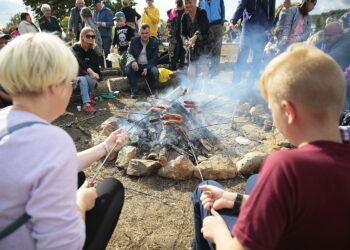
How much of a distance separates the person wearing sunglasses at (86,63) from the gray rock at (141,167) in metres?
2.83

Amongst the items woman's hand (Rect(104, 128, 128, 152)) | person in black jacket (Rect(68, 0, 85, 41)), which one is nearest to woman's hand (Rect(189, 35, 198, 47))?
person in black jacket (Rect(68, 0, 85, 41))

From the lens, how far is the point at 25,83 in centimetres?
A: 112

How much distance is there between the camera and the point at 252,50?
253 inches

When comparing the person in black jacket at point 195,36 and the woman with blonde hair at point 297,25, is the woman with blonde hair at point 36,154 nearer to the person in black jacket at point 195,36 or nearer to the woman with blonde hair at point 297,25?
the person in black jacket at point 195,36

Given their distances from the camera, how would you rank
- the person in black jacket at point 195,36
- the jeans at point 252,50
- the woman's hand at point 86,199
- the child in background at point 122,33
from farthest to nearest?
1. the child in background at point 122,33
2. the jeans at point 252,50
3. the person in black jacket at point 195,36
4. the woman's hand at point 86,199

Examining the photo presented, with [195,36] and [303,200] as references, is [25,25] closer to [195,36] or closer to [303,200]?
[195,36]

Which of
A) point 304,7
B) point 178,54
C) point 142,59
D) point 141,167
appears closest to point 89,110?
point 142,59

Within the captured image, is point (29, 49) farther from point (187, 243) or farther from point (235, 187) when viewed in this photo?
point (235, 187)

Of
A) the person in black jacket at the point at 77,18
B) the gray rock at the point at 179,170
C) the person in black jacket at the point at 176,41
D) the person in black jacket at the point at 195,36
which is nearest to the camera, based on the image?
the gray rock at the point at 179,170

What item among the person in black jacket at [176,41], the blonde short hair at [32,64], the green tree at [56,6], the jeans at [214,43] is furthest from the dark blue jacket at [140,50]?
the green tree at [56,6]

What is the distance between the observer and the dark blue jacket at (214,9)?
262 inches

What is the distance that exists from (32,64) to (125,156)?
247cm

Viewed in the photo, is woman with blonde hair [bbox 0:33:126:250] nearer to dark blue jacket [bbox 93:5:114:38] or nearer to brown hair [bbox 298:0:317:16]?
brown hair [bbox 298:0:317:16]

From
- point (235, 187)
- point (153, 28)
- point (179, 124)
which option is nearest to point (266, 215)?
point (235, 187)
